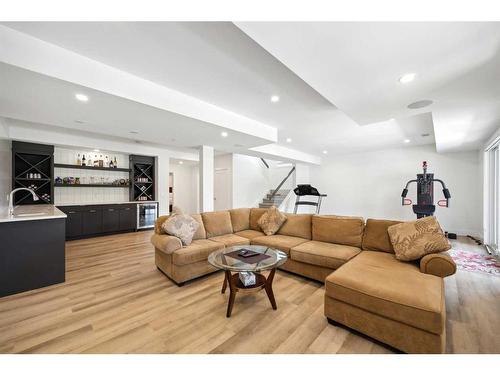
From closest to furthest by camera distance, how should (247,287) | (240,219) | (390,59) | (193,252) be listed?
(390,59)
(247,287)
(193,252)
(240,219)

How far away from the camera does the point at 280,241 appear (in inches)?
129

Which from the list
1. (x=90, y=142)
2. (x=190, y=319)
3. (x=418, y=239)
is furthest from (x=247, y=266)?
(x=90, y=142)

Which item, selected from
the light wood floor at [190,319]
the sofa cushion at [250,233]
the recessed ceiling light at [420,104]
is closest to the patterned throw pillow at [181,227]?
the light wood floor at [190,319]

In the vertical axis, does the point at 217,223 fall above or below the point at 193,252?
above

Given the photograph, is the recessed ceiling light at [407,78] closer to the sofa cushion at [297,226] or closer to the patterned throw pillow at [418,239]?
the patterned throw pillow at [418,239]

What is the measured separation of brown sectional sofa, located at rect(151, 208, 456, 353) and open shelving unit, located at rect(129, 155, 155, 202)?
12.6ft

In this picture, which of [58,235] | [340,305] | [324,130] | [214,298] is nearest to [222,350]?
[214,298]

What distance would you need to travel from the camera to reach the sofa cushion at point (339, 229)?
2.97 metres

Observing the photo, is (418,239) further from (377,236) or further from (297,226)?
(297,226)

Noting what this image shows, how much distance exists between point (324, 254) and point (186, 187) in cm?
742

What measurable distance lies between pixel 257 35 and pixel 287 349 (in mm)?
2349

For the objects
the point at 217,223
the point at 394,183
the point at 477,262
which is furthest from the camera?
the point at 394,183

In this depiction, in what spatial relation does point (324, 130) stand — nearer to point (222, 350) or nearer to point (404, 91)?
point (404, 91)

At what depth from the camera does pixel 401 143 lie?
6.07 meters
